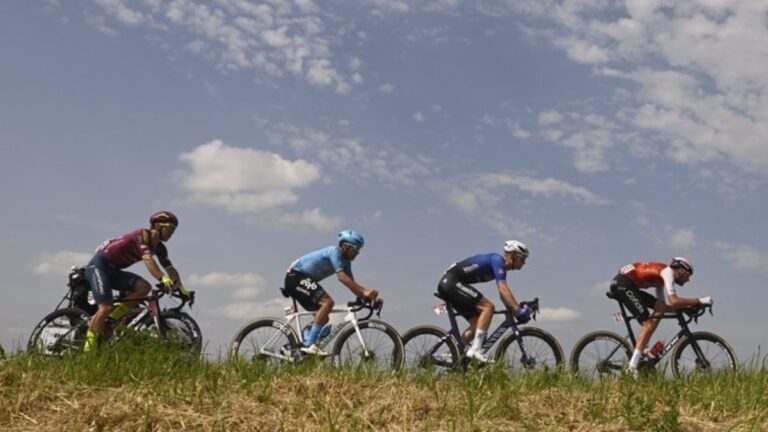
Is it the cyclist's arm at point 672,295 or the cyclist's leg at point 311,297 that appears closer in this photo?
the cyclist's leg at point 311,297

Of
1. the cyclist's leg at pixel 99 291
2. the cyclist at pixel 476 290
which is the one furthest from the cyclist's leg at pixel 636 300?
the cyclist's leg at pixel 99 291

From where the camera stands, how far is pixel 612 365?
1395 cm

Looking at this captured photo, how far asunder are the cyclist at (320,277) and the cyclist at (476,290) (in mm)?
1348

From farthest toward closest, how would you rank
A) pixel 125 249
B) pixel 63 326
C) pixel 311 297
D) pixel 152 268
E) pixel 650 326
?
pixel 650 326 < pixel 311 297 < pixel 63 326 < pixel 125 249 < pixel 152 268

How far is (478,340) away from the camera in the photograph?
12.8 metres

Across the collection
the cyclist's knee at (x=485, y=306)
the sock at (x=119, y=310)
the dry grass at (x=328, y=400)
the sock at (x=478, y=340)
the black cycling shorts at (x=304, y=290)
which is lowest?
the dry grass at (x=328, y=400)

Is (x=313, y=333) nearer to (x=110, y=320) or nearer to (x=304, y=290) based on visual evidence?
(x=304, y=290)

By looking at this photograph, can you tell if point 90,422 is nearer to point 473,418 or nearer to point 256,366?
point 256,366

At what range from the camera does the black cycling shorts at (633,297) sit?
14.2m

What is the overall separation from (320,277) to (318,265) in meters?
0.21

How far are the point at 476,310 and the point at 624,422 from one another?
6.00m

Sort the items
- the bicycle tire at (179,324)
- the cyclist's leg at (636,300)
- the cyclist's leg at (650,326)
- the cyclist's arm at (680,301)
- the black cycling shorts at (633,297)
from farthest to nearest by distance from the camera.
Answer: the black cycling shorts at (633,297), the cyclist's leg at (636,300), the cyclist's leg at (650,326), the cyclist's arm at (680,301), the bicycle tire at (179,324)

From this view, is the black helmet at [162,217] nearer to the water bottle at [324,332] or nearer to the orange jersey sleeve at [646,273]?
the water bottle at [324,332]

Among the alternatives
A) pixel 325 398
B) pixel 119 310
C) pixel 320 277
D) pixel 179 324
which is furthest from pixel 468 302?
pixel 325 398
